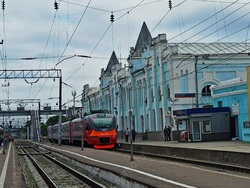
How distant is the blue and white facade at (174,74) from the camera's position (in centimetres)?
5081

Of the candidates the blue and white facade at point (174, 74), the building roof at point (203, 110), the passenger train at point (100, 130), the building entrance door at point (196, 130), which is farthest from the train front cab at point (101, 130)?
the building entrance door at point (196, 130)

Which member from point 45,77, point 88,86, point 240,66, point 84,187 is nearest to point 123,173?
point 84,187

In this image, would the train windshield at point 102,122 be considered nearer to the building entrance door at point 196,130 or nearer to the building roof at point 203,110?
the building roof at point 203,110

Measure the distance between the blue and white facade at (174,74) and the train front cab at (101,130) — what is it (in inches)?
165

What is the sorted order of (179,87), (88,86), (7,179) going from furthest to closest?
(88,86)
(179,87)
(7,179)

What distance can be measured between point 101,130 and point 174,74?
46.4 feet

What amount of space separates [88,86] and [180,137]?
210ft

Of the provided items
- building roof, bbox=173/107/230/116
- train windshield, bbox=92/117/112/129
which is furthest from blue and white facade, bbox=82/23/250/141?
train windshield, bbox=92/117/112/129

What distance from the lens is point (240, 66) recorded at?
53188 mm

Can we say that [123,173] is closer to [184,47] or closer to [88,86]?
[184,47]

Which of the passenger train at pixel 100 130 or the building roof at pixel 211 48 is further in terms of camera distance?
the building roof at pixel 211 48

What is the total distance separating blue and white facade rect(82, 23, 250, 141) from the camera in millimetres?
50812

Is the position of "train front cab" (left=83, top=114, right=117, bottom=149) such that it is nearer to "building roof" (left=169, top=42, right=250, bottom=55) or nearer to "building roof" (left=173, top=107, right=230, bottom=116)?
"building roof" (left=173, top=107, right=230, bottom=116)

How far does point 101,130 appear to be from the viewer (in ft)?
132
